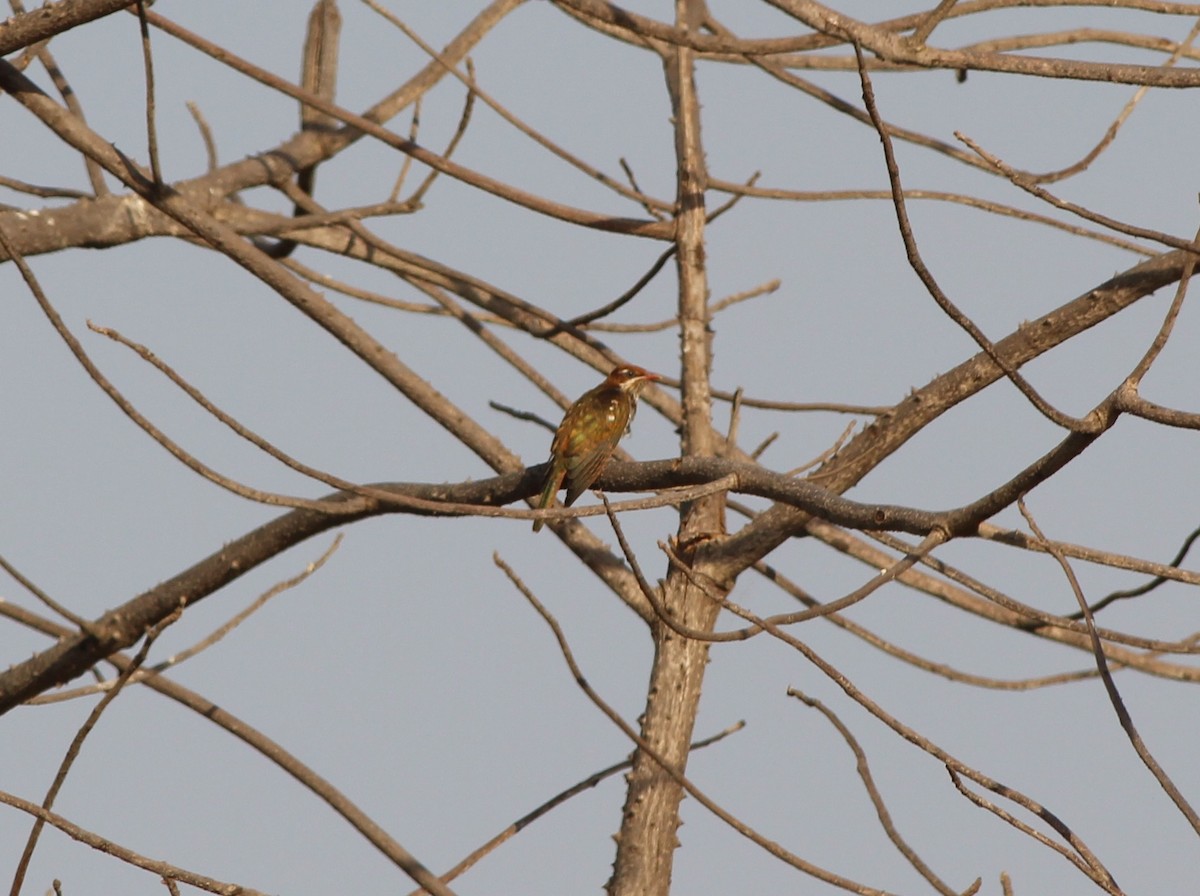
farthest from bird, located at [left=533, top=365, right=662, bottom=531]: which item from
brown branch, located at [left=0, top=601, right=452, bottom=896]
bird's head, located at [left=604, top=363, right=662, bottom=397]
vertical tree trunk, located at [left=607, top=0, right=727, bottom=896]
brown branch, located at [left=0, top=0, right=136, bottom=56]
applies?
brown branch, located at [left=0, top=0, right=136, bottom=56]

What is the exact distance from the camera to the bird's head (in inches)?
286

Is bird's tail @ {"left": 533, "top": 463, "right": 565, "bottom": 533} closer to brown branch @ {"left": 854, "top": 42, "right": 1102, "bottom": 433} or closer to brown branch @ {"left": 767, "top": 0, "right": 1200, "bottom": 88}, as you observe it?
brown branch @ {"left": 767, "top": 0, "right": 1200, "bottom": 88}

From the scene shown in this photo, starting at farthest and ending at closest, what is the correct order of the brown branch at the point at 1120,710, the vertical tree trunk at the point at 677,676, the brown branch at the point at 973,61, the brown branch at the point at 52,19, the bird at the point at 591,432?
the bird at the point at 591,432 → the vertical tree trunk at the point at 677,676 → the brown branch at the point at 52,19 → the brown branch at the point at 973,61 → the brown branch at the point at 1120,710

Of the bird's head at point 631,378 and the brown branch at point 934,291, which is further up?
the bird's head at point 631,378

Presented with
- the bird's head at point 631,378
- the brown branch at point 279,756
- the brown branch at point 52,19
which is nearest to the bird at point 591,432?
the bird's head at point 631,378

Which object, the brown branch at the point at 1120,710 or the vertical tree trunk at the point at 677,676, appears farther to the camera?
the vertical tree trunk at the point at 677,676

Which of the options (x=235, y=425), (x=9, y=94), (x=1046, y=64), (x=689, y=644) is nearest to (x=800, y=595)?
(x=689, y=644)

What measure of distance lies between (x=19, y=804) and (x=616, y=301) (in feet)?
12.8

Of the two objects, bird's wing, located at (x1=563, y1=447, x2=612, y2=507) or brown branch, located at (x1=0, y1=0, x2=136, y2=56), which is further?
bird's wing, located at (x1=563, y1=447, x2=612, y2=507)

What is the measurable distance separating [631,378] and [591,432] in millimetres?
877

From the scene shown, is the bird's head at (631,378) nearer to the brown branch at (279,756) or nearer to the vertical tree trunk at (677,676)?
the vertical tree trunk at (677,676)

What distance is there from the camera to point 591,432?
21.5 feet

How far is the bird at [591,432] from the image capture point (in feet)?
20.0

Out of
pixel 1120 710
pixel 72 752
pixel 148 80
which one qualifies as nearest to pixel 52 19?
pixel 148 80
